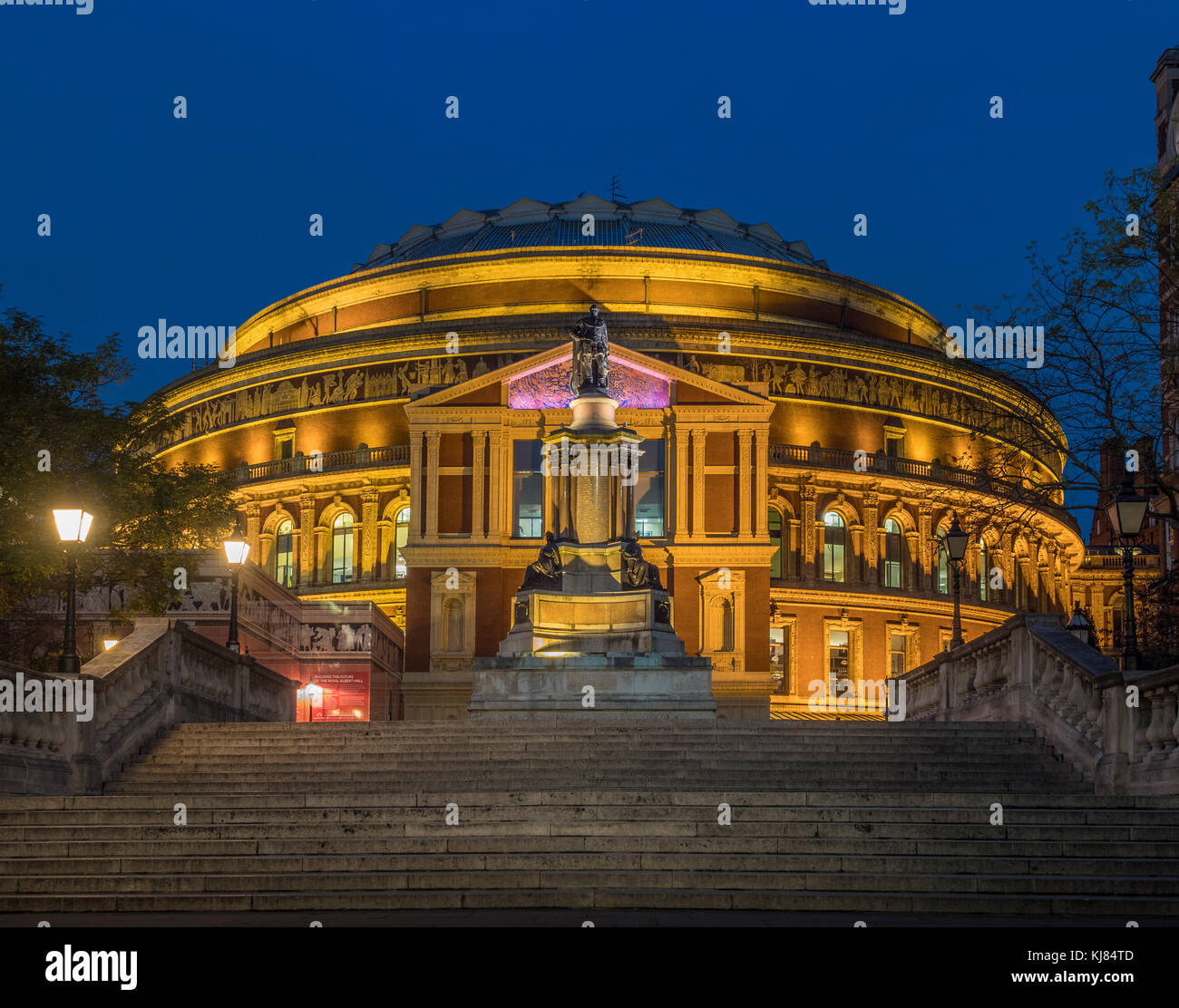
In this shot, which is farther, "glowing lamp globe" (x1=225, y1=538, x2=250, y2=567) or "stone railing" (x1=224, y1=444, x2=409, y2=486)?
"stone railing" (x1=224, y1=444, x2=409, y2=486)

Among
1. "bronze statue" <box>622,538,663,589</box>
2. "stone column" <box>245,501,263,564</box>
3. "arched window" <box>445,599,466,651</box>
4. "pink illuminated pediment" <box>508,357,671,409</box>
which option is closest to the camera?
"bronze statue" <box>622,538,663,589</box>

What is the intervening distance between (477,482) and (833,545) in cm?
2161

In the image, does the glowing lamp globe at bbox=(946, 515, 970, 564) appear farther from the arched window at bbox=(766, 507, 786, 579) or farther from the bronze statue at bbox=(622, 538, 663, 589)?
the arched window at bbox=(766, 507, 786, 579)

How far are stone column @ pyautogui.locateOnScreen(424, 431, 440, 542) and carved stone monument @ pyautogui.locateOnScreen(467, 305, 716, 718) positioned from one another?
981 inches

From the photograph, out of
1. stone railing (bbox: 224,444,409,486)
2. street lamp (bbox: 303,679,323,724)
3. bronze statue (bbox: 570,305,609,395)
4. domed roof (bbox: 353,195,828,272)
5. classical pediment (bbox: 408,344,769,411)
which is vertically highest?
domed roof (bbox: 353,195,828,272)

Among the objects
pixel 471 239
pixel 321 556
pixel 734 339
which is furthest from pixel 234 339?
pixel 734 339

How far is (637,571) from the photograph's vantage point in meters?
38.8

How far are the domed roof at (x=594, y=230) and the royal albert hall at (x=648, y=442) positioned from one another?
0.90ft

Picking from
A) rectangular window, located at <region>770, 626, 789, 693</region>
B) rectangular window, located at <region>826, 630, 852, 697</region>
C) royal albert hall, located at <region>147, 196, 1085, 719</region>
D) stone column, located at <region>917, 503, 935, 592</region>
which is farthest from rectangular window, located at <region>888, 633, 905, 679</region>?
rectangular window, located at <region>770, 626, 789, 693</region>

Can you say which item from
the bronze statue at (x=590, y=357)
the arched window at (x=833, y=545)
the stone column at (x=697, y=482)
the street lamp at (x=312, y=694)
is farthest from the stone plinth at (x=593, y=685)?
the arched window at (x=833, y=545)

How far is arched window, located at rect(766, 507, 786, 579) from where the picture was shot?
78.0 metres

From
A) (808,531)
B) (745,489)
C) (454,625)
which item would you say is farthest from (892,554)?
(454,625)

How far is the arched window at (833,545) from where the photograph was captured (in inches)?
3147

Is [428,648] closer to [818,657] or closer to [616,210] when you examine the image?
[818,657]
